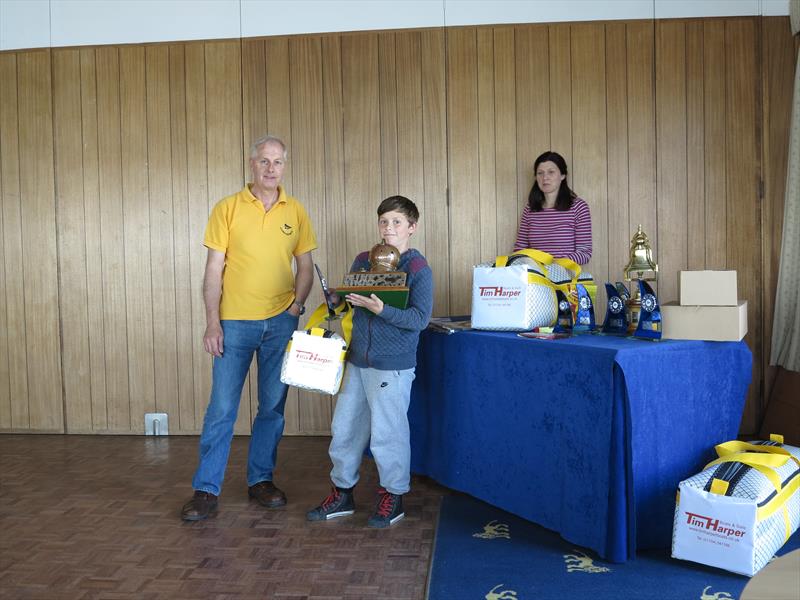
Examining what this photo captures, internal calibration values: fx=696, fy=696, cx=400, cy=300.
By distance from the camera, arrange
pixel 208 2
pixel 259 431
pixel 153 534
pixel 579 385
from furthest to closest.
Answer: pixel 208 2, pixel 259 431, pixel 153 534, pixel 579 385

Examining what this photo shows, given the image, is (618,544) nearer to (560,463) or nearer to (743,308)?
(560,463)

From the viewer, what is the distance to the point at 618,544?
2.32 meters

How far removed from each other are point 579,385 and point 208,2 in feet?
11.6

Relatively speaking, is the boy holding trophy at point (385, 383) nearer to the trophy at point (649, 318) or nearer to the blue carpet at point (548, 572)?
the blue carpet at point (548, 572)

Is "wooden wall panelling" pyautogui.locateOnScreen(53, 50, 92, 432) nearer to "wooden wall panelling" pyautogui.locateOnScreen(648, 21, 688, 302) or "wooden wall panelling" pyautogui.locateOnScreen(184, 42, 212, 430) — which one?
"wooden wall panelling" pyautogui.locateOnScreen(184, 42, 212, 430)

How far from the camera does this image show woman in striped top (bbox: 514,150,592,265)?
393 centimetres

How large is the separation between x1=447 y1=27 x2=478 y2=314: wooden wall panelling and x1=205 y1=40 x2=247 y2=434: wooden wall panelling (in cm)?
136

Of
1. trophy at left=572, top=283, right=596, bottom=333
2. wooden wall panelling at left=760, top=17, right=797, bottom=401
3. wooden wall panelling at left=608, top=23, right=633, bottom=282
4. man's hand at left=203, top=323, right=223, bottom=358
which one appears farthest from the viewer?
wooden wall panelling at left=608, top=23, right=633, bottom=282

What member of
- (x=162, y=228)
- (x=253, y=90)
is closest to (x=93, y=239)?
(x=162, y=228)

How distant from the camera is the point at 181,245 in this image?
4.54 m

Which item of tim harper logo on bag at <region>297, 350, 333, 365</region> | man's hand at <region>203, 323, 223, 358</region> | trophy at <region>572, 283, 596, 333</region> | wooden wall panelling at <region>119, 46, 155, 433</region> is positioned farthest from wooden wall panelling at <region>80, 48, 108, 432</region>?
trophy at <region>572, 283, 596, 333</region>

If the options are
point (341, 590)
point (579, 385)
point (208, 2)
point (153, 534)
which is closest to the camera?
point (341, 590)

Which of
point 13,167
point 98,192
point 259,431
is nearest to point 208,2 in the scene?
point 98,192

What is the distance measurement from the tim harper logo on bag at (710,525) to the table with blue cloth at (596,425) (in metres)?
0.16
